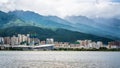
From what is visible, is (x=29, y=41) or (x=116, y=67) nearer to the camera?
(x=116, y=67)

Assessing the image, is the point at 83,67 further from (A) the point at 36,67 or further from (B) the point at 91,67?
(A) the point at 36,67

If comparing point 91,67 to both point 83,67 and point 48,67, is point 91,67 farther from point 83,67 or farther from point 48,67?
point 48,67

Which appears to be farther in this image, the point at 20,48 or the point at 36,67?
Result: the point at 20,48

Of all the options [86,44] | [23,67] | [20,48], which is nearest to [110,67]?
[23,67]

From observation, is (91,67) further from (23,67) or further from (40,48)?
(40,48)

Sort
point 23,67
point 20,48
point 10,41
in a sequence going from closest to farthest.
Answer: point 23,67
point 20,48
point 10,41

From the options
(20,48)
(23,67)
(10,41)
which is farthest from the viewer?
(10,41)

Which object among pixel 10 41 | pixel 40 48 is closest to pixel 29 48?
pixel 40 48
